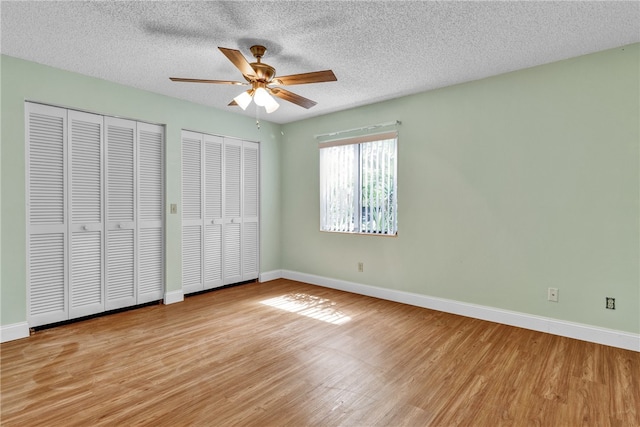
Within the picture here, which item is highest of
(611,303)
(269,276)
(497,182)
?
(497,182)

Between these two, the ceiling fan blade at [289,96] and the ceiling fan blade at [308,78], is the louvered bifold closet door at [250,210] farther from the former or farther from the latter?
the ceiling fan blade at [308,78]

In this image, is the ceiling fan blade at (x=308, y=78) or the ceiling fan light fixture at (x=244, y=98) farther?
the ceiling fan light fixture at (x=244, y=98)

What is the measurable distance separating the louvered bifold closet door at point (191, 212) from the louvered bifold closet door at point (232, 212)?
1.27ft

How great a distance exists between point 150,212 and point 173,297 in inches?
41.6

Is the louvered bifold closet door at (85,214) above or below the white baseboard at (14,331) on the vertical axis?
above

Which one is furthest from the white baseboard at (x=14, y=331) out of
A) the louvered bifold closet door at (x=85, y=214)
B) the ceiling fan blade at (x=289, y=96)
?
the ceiling fan blade at (x=289, y=96)

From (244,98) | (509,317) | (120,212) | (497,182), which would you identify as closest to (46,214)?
(120,212)

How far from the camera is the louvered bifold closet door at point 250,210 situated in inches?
193


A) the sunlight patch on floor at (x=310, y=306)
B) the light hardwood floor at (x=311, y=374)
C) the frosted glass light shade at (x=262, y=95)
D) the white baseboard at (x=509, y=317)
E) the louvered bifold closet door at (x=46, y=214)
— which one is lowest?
the light hardwood floor at (x=311, y=374)

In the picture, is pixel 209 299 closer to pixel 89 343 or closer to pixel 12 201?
pixel 89 343

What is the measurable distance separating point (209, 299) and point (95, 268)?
1282 millimetres

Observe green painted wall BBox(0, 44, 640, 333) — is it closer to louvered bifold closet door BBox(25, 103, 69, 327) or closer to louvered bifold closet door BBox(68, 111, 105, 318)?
louvered bifold closet door BBox(25, 103, 69, 327)

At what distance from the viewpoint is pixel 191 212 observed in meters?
4.26

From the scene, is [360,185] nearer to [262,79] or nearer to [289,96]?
[289,96]
